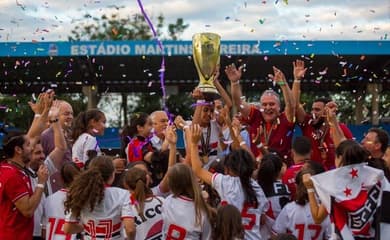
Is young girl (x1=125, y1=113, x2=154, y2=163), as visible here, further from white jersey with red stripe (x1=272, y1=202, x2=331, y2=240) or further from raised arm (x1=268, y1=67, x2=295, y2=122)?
white jersey with red stripe (x1=272, y1=202, x2=331, y2=240)

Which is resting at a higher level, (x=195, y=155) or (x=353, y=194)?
(x=195, y=155)

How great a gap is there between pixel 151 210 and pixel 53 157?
1588 mm

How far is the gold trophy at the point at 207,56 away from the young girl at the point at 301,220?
6.57 ft

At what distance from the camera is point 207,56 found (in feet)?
25.9

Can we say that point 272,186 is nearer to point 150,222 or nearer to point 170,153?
point 170,153

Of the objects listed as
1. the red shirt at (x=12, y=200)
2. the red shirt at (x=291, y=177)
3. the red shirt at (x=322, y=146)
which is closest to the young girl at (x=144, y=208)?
the red shirt at (x=12, y=200)

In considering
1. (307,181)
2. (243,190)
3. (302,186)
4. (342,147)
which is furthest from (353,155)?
(243,190)

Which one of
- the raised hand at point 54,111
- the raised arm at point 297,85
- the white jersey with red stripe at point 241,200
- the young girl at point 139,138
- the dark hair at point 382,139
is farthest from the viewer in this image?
the young girl at point 139,138

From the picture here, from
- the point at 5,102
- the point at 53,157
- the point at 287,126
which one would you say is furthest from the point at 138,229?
the point at 5,102

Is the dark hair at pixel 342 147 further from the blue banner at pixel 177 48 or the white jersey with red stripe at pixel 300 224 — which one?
the blue banner at pixel 177 48

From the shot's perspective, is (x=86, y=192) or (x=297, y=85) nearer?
(x=86, y=192)

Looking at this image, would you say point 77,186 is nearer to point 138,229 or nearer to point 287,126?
point 138,229

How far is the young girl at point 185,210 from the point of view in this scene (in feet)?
18.3

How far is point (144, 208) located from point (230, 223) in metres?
0.91
